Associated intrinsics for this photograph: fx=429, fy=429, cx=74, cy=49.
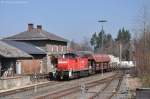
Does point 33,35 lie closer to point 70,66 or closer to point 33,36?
point 33,36

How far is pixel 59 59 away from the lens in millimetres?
48625

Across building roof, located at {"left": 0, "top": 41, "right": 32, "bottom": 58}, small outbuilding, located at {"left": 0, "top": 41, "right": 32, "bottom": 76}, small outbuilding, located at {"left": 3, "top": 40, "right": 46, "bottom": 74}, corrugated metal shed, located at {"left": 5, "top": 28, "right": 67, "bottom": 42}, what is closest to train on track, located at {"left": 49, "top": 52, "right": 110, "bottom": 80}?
small outbuilding, located at {"left": 3, "top": 40, "right": 46, "bottom": 74}

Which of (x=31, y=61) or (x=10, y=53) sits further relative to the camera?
(x=31, y=61)

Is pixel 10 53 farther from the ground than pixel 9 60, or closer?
farther from the ground

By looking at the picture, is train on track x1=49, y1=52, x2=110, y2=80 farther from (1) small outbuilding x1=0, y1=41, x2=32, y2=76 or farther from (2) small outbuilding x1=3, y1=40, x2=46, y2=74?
(1) small outbuilding x1=0, y1=41, x2=32, y2=76

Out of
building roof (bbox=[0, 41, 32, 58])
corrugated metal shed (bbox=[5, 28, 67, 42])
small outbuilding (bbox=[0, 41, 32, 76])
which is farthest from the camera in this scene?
corrugated metal shed (bbox=[5, 28, 67, 42])

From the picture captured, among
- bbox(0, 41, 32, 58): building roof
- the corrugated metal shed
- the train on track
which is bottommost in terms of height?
the train on track

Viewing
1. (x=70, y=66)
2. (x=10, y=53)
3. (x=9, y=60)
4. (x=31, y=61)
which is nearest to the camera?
(x=10, y=53)

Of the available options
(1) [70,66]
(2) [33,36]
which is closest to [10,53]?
(1) [70,66]

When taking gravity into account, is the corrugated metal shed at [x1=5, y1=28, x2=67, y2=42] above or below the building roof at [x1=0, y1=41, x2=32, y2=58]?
above

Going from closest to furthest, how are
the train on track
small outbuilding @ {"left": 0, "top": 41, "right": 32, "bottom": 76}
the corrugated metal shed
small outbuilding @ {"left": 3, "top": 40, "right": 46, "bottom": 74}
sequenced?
small outbuilding @ {"left": 0, "top": 41, "right": 32, "bottom": 76}, the train on track, small outbuilding @ {"left": 3, "top": 40, "right": 46, "bottom": 74}, the corrugated metal shed

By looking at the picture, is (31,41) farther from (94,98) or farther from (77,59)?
(94,98)

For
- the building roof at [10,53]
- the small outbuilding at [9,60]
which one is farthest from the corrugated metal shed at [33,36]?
the building roof at [10,53]

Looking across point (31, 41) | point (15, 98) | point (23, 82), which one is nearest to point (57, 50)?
point (31, 41)
